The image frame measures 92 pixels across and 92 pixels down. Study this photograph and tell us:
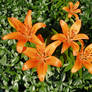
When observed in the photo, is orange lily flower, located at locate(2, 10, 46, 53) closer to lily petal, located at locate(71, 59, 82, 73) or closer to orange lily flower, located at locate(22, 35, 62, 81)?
orange lily flower, located at locate(22, 35, 62, 81)

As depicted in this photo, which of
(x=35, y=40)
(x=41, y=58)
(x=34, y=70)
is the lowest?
(x=34, y=70)

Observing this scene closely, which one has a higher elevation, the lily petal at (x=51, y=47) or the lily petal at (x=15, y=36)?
the lily petal at (x=15, y=36)

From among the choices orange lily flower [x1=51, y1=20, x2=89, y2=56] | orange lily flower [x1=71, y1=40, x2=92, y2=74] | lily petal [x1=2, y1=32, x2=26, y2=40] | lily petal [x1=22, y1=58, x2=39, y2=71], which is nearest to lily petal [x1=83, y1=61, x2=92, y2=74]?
orange lily flower [x1=71, y1=40, x2=92, y2=74]

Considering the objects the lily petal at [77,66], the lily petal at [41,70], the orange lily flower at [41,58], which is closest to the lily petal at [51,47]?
the orange lily flower at [41,58]

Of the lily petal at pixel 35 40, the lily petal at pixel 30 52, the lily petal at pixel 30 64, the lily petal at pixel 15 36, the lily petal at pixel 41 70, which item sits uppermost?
the lily petal at pixel 15 36

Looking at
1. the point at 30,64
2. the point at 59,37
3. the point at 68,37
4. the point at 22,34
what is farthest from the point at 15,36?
the point at 68,37

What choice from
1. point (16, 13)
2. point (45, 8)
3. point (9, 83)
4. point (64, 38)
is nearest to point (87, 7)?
point (45, 8)

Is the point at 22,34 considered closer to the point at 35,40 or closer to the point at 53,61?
the point at 35,40

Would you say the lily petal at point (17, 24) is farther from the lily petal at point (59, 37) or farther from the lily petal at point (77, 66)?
the lily petal at point (77, 66)
